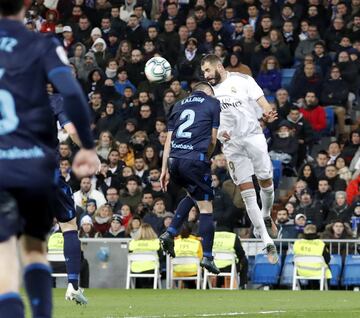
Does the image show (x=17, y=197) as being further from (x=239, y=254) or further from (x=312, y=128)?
(x=312, y=128)

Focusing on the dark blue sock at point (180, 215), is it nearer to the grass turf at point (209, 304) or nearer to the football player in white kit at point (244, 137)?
the grass turf at point (209, 304)

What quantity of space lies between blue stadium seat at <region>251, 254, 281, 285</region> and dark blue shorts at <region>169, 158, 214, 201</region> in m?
5.80

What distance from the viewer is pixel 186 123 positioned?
583 inches

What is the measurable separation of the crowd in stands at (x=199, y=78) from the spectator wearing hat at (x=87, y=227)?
0.10 feet

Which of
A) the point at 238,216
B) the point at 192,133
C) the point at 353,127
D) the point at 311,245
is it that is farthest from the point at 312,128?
the point at 192,133

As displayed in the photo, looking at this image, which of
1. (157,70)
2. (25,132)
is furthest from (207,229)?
(25,132)

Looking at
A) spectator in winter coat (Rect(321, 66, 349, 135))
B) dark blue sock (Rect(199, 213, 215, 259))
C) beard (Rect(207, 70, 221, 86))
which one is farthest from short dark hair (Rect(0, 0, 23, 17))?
spectator in winter coat (Rect(321, 66, 349, 135))

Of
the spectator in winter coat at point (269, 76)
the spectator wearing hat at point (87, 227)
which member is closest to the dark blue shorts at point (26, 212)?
the spectator wearing hat at point (87, 227)

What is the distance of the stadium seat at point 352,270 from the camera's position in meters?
19.7

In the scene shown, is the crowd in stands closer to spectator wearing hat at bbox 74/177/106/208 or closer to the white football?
spectator wearing hat at bbox 74/177/106/208

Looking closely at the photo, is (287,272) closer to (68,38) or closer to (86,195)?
(86,195)

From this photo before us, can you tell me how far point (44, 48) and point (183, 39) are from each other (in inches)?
778

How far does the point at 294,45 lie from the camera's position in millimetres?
25922

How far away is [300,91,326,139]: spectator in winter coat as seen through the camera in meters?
23.8
